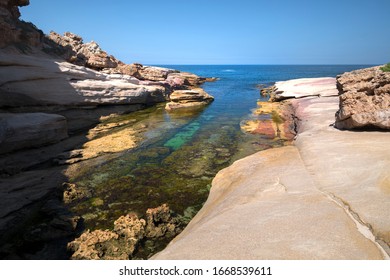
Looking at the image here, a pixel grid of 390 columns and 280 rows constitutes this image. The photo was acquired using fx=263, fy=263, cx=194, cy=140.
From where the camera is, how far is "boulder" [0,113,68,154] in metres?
14.7

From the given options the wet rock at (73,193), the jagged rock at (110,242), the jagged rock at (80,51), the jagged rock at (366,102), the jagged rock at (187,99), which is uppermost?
the jagged rock at (80,51)

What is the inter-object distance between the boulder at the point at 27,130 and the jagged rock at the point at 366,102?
1730 cm

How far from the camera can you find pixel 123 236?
27.3ft

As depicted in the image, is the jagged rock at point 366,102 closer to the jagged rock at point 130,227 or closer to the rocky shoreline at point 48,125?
the jagged rock at point 130,227

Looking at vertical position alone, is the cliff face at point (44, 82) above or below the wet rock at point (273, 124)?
above

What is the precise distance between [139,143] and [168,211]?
31.3 ft

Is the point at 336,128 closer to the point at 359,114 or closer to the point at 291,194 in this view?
the point at 359,114

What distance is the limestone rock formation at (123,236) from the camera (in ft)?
24.8

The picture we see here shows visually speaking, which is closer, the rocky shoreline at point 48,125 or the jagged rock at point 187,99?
the rocky shoreline at point 48,125

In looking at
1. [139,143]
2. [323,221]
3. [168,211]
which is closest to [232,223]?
[323,221]

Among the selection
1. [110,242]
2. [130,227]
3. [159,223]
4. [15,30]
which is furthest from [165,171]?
[15,30]

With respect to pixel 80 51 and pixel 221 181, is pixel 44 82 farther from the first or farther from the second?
pixel 221 181

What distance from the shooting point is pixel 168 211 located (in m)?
9.25

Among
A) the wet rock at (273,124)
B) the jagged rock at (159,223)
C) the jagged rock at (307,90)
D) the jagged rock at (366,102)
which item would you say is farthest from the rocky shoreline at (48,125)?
the jagged rock at (366,102)
